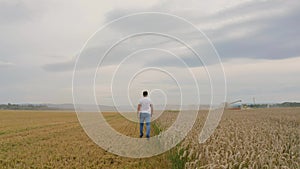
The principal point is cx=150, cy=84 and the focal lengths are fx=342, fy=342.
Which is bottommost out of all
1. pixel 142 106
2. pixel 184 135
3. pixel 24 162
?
pixel 24 162

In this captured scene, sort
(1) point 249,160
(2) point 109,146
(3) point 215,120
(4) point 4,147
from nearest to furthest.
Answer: (1) point 249,160
(2) point 109,146
(4) point 4,147
(3) point 215,120

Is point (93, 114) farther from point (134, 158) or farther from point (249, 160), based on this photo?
point (249, 160)

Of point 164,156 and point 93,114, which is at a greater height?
point 93,114

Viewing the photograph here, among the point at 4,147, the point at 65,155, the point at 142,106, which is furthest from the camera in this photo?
the point at 142,106

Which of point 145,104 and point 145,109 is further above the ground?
point 145,104

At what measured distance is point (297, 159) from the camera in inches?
275

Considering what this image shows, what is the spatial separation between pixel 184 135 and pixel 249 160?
4.57 metres

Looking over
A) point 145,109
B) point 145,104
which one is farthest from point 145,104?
point 145,109

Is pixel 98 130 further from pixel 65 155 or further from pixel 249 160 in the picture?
pixel 249 160

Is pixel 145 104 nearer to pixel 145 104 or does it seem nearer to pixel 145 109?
pixel 145 104

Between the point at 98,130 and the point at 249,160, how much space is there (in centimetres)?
1226

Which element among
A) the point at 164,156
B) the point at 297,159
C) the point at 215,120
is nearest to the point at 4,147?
the point at 164,156

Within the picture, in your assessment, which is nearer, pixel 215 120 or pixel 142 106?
pixel 142 106

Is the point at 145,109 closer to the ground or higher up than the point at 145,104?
closer to the ground
